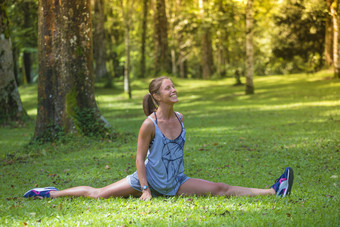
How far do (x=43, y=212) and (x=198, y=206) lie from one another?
6.07ft

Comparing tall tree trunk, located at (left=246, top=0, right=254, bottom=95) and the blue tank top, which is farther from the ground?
tall tree trunk, located at (left=246, top=0, right=254, bottom=95)

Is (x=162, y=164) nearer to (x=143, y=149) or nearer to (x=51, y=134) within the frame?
(x=143, y=149)

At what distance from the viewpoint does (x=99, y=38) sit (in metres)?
36.8

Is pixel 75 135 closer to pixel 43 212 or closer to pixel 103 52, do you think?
pixel 43 212

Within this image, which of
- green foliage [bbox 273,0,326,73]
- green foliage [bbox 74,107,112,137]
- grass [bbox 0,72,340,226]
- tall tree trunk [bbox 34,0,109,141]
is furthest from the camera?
green foliage [bbox 273,0,326,73]

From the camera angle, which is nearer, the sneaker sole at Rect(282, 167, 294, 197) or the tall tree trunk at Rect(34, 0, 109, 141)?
the sneaker sole at Rect(282, 167, 294, 197)

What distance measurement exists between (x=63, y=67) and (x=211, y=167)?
5.29 m

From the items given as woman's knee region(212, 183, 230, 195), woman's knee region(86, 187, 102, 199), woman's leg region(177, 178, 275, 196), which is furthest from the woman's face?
woman's knee region(86, 187, 102, 199)

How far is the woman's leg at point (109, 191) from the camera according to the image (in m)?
6.23

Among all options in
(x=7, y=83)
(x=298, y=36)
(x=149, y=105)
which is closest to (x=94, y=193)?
(x=149, y=105)

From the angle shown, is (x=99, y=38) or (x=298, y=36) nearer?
(x=99, y=38)

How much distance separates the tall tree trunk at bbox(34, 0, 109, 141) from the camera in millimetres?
12281

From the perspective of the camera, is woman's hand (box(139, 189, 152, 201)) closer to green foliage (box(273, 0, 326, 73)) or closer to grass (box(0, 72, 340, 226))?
grass (box(0, 72, 340, 226))

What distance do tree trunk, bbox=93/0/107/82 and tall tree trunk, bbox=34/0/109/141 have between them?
2206 centimetres
